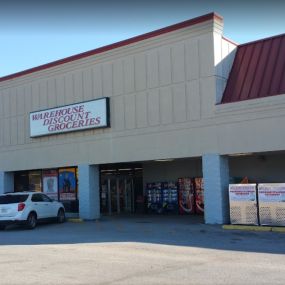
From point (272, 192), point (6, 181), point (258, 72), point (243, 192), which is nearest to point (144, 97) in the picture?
point (258, 72)

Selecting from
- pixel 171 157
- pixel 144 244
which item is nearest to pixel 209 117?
pixel 171 157

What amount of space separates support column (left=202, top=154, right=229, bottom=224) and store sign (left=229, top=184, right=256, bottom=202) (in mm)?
727

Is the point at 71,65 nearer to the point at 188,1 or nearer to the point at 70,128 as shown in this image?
the point at 70,128

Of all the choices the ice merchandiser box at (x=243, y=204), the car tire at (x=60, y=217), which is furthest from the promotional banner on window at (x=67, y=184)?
the ice merchandiser box at (x=243, y=204)

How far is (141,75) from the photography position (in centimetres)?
2317

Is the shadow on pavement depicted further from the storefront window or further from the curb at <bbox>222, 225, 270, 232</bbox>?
the storefront window

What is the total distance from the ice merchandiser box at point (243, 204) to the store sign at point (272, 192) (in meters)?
0.30

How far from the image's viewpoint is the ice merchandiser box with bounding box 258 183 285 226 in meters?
18.0

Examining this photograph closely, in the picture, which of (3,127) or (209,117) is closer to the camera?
(209,117)

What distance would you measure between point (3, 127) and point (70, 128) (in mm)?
6269

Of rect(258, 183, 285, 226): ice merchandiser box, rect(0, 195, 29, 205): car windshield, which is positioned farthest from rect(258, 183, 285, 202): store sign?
rect(0, 195, 29, 205): car windshield

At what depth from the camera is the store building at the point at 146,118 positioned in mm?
20219

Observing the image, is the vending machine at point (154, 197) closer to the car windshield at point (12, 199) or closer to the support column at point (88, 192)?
the support column at point (88, 192)

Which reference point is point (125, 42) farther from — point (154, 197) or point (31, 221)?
point (154, 197)
